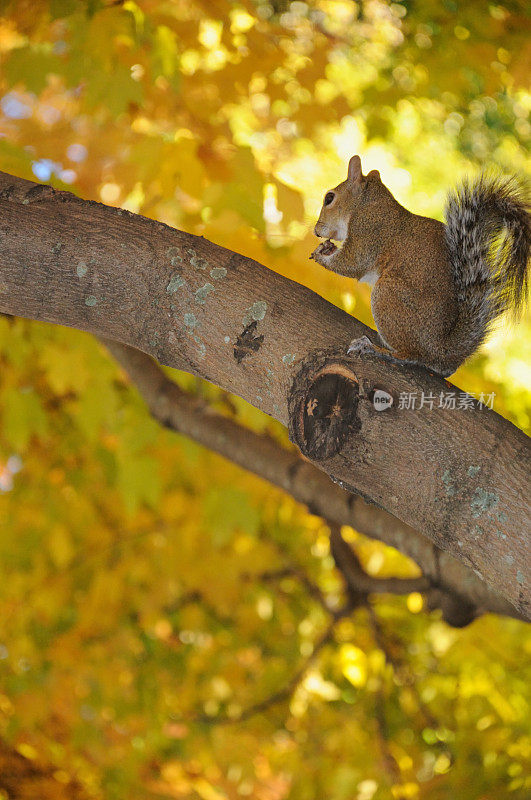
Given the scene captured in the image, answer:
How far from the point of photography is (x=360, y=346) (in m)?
1.34

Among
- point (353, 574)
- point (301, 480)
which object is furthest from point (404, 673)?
point (301, 480)

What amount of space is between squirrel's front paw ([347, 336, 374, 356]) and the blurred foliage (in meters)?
1.00

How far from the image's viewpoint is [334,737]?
3.42m

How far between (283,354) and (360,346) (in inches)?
5.9

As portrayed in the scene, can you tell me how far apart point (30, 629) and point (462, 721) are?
81.8 inches

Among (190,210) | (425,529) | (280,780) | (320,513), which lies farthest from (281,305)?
(280,780)

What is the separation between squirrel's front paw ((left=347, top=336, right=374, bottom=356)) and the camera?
1.33 m

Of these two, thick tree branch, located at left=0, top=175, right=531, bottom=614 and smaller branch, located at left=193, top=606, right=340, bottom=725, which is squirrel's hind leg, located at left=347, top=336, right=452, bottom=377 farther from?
smaller branch, located at left=193, top=606, right=340, bottom=725

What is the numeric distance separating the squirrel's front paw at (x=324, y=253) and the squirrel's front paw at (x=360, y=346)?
0.59 metres

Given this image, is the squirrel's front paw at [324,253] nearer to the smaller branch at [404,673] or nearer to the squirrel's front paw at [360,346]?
the squirrel's front paw at [360,346]

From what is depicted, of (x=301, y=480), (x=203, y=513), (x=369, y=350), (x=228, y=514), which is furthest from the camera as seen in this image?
(x=203, y=513)

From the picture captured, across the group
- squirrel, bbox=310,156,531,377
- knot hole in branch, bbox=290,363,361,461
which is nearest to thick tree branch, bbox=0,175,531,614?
knot hole in branch, bbox=290,363,361,461

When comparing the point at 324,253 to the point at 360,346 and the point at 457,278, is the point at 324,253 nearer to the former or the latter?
the point at 457,278

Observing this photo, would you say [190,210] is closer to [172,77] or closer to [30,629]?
[172,77]
